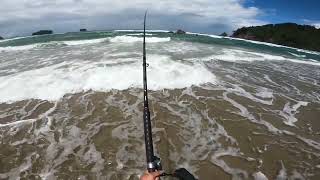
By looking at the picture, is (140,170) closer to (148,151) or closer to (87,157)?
(87,157)

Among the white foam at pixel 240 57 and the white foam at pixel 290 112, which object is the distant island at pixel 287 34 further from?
the white foam at pixel 290 112

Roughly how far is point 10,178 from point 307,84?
34.1ft

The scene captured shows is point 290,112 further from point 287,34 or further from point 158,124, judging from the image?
point 287,34

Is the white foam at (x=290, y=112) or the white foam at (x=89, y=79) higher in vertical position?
the white foam at (x=89, y=79)

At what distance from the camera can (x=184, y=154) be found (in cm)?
554

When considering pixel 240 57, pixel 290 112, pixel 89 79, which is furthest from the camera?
pixel 240 57

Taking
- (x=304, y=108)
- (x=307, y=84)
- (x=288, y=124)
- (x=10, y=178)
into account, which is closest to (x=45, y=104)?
(x=10, y=178)

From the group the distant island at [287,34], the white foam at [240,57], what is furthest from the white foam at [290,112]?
the distant island at [287,34]

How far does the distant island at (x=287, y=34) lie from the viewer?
4806 centimetres

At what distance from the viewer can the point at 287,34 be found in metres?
51.3

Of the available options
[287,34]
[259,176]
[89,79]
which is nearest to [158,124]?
[259,176]

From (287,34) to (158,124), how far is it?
50602 mm

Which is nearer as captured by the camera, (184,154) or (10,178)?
(10,178)

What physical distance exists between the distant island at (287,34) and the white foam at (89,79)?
41.1m
